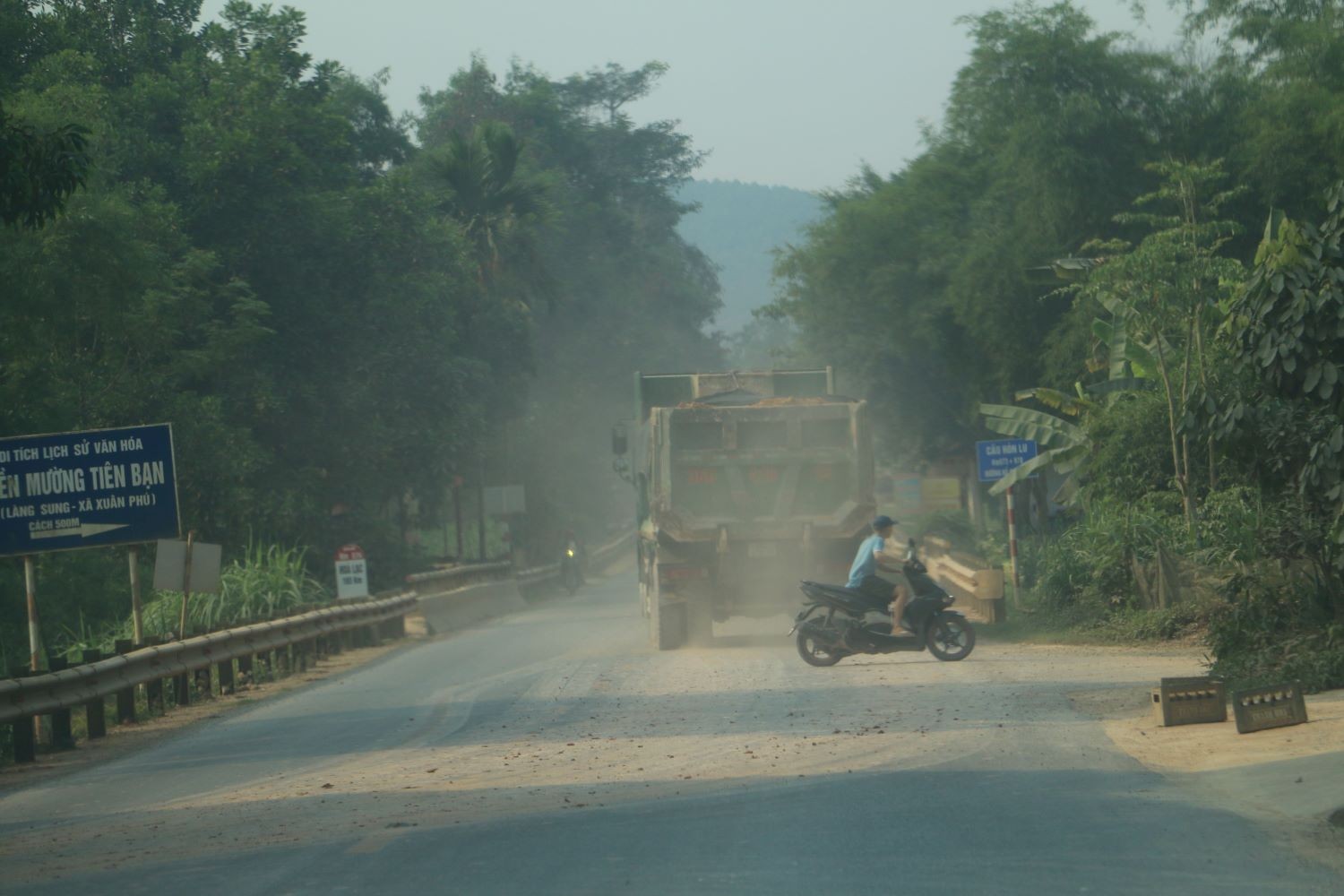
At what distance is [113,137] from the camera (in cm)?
2939

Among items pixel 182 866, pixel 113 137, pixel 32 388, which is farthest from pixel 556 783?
pixel 113 137

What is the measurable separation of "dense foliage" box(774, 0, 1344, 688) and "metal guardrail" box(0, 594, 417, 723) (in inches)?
403

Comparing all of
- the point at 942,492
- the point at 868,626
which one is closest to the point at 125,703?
the point at 868,626

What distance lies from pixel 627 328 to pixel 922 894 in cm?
6691

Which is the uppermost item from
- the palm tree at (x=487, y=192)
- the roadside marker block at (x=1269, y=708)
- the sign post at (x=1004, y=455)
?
the palm tree at (x=487, y=192)

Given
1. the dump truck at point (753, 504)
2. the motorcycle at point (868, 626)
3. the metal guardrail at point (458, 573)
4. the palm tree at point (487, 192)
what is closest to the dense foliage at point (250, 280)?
the palm tree at point (487, 192)

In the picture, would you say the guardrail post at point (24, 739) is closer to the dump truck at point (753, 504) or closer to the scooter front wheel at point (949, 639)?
the dump truck at point (753, 504)

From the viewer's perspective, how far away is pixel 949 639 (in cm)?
1806

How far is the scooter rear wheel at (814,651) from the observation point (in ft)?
58.4

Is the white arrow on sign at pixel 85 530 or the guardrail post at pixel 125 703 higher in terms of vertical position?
the white arrow on sign at pixel 85 530

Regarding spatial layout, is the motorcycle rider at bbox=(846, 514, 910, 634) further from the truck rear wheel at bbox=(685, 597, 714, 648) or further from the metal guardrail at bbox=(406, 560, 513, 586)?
the metal guardrail at bbox=(406, 560, 513, 586)

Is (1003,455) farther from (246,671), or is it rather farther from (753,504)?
(246,671)

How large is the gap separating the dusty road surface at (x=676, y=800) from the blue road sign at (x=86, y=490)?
2.52 metres

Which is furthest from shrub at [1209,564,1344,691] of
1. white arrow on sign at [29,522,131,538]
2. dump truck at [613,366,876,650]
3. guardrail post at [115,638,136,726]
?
white arrow on sign at [29,522,131,538]
